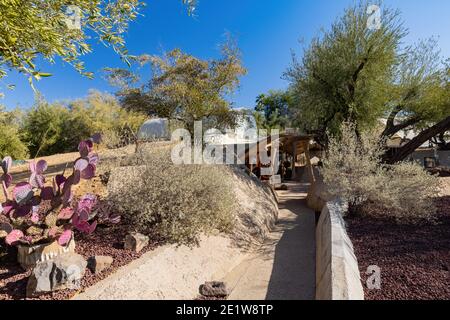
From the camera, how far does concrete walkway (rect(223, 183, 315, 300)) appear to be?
3.91 meters

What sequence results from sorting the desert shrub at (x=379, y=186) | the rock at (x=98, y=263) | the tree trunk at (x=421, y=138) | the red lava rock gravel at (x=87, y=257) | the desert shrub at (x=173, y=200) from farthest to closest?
the tree trunk at (x=421, y=138) < the desert shrub at (x=379, y=186) < the desert shrub at (x=173, y=200) < the rock at (x=98, y=263) < the red lava rock gravel at (x=87, y=257)

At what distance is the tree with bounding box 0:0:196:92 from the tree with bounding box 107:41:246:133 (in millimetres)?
5905

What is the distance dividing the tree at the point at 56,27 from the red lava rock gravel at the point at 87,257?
229 centimetres

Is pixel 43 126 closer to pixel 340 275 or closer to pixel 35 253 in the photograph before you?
pixel 35 253

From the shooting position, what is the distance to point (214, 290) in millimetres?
3840

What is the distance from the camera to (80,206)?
3.85 metres

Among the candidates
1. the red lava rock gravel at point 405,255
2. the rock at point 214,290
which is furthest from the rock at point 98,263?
the red lava rock gravel at point 405,255

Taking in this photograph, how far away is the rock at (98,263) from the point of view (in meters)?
3.42

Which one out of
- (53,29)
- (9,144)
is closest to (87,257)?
(53,29)

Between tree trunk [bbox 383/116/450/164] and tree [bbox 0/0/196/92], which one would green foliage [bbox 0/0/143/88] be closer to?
tree [bbox 0/0/196/92]

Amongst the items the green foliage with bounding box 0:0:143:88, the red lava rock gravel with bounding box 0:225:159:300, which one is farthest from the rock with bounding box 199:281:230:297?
the green foliage with bounding box 0:0:143:88

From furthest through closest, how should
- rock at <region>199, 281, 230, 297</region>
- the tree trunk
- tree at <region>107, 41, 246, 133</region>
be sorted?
tree at <region>107, 41, 246, 133</region> → the tree trunk → rock at <region>199, 281, 230, 297</region>

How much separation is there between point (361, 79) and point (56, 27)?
911 cm

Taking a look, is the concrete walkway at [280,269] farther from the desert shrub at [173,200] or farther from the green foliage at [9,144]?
the green foliage at [9,144]
